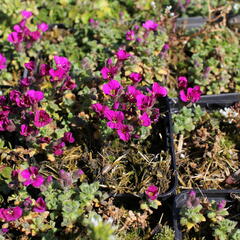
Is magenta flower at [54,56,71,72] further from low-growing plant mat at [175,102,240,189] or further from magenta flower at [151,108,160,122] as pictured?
low-growing plant mat at [175,102,240,189]

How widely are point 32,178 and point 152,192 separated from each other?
0.67 metres

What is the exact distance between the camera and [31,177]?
1.99 meters

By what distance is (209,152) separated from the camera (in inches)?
97.6

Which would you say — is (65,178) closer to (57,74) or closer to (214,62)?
(57,74)

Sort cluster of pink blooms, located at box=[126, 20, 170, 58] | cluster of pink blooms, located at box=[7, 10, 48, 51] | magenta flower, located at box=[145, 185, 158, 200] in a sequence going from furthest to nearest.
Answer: cluster of pink blooms, located at box=[126, 20, 170, 58], cluster of pink blooms, located at box=[7, 10, 48, 51], magenta flower, located at box=[145, 185, 158, 200]

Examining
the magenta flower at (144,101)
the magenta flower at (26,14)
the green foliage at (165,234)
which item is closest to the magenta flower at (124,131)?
the magenta flower at (144,101)

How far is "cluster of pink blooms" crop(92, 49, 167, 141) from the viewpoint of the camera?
2068mm

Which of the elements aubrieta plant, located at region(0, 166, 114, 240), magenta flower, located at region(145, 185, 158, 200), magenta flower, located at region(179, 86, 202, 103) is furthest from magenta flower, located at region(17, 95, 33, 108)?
magenta flower, located at region(179, 86, 202, 103)

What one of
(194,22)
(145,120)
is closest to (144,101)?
(145,120)

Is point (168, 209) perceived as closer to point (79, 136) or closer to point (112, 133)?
point (112, 133)

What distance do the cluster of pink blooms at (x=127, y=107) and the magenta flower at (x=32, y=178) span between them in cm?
47

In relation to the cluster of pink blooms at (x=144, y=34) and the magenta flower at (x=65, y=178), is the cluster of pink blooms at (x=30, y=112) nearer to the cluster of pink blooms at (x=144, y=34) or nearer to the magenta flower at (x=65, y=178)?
the magenta flower at (x=65, y=178)

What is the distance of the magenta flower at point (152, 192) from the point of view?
203 cm

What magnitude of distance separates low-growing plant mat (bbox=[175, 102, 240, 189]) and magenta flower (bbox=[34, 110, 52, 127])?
A: 952mm
